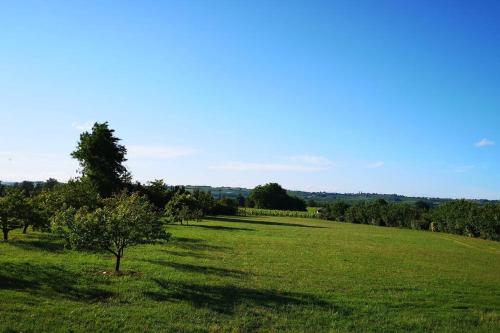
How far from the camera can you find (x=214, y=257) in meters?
28.8

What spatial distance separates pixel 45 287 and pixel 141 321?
18.7 ft

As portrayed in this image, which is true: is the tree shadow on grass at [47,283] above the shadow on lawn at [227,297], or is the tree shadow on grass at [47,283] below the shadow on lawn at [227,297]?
above

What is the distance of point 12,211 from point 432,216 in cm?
8474

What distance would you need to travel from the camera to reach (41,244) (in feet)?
99.3

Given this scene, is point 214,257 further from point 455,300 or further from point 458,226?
point 458,226

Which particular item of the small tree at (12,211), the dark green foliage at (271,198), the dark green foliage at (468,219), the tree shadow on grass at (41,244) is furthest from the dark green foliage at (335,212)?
the small tree at (12,211)

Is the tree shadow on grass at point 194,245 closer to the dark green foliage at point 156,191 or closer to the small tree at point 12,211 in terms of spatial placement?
the small tree at point 12,211

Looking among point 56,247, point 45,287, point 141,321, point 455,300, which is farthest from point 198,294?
point 56,247

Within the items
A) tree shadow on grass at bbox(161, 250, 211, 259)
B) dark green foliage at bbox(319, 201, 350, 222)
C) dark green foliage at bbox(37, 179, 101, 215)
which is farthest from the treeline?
dark green foliage at bbox(37, 179, 101, 215)

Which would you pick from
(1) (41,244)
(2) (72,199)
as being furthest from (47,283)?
(2) (72,199)

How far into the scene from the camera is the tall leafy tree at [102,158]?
228 ft

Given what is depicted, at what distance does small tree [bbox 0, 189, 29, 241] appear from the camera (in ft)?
103

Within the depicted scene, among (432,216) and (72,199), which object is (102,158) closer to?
(72,199)

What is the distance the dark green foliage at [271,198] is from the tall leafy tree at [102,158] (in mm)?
93575
